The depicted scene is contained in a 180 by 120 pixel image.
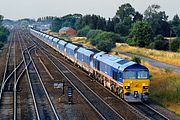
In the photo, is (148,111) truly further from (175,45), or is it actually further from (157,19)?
(157,19)

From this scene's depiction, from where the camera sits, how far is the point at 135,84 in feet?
96.3

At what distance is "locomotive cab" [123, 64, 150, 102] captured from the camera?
29.3 metres

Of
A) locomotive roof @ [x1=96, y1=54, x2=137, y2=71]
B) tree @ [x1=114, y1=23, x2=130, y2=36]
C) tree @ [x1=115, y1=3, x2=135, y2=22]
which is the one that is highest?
tree @ [x1=115, y1=3, x2=135, y2=22]

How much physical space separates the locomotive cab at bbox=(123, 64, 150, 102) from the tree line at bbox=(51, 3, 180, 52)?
46.3m

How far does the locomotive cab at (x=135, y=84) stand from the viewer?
29266 mm

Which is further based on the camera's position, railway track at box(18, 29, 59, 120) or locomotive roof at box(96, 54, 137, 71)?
locomotive roof at box(96, 54, 137, 71)

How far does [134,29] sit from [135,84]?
60.8 meters

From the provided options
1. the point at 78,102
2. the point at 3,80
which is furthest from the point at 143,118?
the point at 3,80

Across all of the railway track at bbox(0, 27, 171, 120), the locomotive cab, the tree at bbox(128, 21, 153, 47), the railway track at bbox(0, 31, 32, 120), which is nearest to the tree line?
the tree at bbox(128, 21, 153, 47)

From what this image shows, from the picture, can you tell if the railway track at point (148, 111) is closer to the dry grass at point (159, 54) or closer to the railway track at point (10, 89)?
the railway track at point (10, 89)

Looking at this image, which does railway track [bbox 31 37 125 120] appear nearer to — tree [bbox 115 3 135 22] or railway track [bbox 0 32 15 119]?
railway track [bbox 0 32 15 119]

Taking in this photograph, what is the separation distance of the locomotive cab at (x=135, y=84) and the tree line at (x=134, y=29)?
46.3 metres

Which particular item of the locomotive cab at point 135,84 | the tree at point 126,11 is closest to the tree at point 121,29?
the tree at point 126,11

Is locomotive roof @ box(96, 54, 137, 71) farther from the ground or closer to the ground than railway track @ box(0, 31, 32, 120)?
farther from the ground
